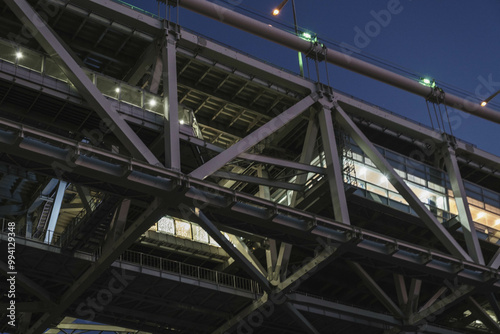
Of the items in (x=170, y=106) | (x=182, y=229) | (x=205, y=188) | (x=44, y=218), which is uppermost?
(x=182, y=229)

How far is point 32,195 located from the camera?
46.9 metres

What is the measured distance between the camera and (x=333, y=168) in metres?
40.2

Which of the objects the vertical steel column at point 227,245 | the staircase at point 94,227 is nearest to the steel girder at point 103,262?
the staircase at point 94,227

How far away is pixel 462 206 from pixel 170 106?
70.0 ft

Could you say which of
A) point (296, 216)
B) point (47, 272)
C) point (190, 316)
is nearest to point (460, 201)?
point (296, 216)

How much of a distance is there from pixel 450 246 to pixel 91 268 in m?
20.0

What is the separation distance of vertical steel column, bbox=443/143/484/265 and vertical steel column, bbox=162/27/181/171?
65.8 feet

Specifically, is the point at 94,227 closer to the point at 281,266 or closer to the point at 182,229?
the point at 281,266

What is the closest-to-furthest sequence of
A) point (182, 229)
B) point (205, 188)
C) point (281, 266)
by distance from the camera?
1. point (205, 188)
2. point (281, 266)
3. point (182, 229)

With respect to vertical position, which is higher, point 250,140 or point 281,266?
point 250,140

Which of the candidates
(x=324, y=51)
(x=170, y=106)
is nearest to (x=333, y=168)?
(x=170, y=106)

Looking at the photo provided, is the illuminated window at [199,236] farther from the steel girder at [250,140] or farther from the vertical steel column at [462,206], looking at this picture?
the vertical steel column at [462,206]

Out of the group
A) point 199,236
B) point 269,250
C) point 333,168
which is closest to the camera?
point 333,168

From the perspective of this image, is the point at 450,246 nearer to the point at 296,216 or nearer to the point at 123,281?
the point at 296,216
